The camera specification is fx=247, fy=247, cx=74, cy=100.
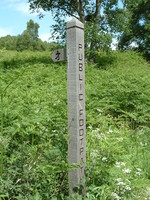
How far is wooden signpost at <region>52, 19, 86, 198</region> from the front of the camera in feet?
8.64

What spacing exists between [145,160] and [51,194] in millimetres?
1840

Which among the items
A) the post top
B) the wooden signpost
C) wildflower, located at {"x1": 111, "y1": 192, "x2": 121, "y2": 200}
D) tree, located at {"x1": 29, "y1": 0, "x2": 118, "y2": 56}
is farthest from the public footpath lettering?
tree, located at {"x1": 29, "y1": 0, "x2": 118, "y2": 56}

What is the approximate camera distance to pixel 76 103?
2.66 meters

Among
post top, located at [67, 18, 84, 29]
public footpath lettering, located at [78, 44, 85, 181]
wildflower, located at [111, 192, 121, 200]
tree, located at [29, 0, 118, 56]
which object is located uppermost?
tree, located at [29, 0, 118, 56]

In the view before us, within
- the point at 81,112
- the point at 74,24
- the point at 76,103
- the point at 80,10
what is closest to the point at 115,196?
the point at 81,112

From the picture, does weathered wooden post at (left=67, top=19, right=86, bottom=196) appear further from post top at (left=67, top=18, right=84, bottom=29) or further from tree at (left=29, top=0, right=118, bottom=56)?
tree at (left=29, top=0, right=118, bottom=56)

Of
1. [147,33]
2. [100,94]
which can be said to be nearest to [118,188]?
[100,94]

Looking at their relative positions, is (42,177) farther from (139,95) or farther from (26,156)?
(139,95)

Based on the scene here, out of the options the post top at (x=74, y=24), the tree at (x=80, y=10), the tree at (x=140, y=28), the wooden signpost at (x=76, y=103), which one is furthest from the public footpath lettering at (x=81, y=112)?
the tree at (x=140, y=28)

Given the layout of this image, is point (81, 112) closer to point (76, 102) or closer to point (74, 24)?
point (76, 102)

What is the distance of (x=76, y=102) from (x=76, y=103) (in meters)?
0.01

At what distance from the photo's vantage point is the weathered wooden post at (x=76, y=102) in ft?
8.64

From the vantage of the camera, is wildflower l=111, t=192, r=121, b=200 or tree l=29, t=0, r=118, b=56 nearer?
wildflower l=111, t=192, r=121, b=200

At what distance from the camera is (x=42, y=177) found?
8.64ft
